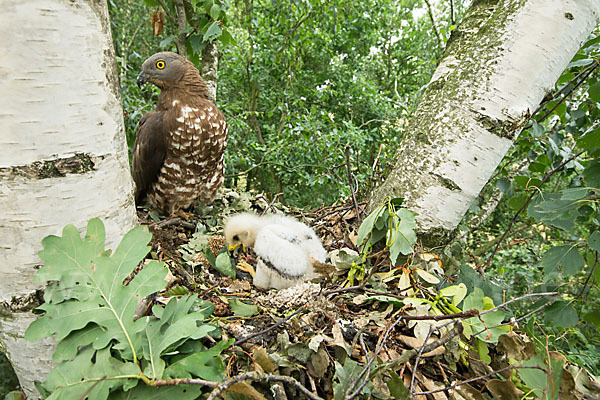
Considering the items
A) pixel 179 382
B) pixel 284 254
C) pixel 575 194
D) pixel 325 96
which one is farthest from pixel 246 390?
pixel 325 96

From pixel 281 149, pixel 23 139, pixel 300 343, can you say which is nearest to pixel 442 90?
pixel 300 343

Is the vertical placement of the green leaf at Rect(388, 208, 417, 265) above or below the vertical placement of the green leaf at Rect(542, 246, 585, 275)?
below

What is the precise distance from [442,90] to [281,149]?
318cm

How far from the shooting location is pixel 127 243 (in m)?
0.78

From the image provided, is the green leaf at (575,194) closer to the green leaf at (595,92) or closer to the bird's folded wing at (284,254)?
the green leaf at (595,92)

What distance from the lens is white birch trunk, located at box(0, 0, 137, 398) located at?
69 centimetres

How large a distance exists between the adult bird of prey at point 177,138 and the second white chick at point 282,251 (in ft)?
2.28

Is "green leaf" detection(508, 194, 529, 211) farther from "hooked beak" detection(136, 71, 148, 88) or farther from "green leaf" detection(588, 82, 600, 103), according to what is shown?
"hooked beak" detection(136, 71, 148, 88)

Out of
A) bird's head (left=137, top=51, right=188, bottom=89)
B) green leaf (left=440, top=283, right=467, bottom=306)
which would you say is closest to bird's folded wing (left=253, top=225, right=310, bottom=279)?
green leaf (left=440, top=283, right=467, bottom=306)

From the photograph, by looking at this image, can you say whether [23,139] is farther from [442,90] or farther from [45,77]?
[442,90]

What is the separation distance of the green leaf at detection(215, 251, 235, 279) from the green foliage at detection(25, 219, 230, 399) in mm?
735

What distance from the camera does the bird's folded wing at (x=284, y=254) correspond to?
1.42m

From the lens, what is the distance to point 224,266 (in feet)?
5.06

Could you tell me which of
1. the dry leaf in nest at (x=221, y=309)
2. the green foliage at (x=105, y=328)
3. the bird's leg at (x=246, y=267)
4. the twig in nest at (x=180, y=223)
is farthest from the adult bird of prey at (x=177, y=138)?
the green foliage at (x=105, y=328)
